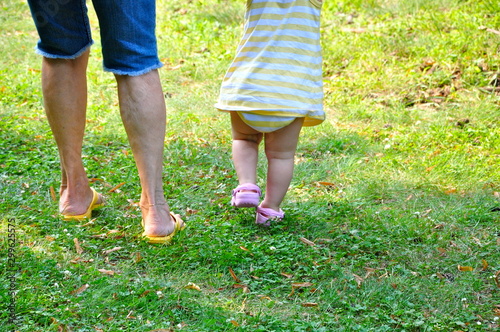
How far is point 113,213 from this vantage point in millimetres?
3180

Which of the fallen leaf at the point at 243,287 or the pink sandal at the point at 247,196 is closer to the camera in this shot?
the fallen leaf at the point at 243,287

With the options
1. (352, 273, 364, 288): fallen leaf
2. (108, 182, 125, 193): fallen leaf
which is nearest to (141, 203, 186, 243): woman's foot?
(108, 182, 125, 193): fallen leaf

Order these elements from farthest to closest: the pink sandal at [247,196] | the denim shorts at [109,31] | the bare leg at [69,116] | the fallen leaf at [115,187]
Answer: the fallen leaf at [115,187] → the pink sandal at [247,196] → the bare leg at [69,116] → the denim shorts at [109,31]

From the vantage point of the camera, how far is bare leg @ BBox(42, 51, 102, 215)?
2.89 meters

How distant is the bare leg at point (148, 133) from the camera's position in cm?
266

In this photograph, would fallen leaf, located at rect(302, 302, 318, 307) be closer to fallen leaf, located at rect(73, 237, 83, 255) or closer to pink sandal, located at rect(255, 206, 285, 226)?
pink sandal, located at rect(255, 206, 285, 226)

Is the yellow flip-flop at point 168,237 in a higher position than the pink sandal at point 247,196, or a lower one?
lower

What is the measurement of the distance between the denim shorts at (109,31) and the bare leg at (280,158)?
2.45 ft

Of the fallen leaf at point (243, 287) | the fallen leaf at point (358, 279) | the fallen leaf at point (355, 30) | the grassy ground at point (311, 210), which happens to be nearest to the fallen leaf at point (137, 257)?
the grassy ground at point (311, 210)

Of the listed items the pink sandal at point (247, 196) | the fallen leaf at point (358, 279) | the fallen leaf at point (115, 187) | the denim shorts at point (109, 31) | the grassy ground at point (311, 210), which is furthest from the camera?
the fallen leaf at point (115, 187)

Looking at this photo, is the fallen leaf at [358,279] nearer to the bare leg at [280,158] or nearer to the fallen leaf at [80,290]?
the bare leg at [280,158]

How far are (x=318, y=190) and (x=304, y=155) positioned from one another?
639mm

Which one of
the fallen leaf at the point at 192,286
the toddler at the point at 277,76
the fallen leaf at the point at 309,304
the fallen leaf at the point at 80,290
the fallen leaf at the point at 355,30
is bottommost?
the fallen leaf at the point at 355,30

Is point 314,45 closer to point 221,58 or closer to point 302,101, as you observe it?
point 302,101
